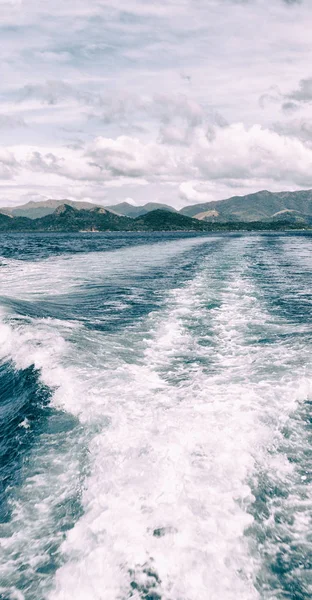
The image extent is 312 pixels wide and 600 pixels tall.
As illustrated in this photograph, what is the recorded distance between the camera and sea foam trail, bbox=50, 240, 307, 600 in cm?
575

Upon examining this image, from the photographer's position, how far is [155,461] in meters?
8.32

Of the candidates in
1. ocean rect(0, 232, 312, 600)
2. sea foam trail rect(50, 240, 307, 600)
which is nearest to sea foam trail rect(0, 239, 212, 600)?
ocean rect(0, 232, 312, 600)

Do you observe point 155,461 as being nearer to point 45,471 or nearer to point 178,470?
point 178,470

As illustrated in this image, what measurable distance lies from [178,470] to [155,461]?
1.97ft

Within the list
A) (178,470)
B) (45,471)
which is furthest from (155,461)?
(45,471)

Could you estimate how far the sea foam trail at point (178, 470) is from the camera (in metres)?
5.75

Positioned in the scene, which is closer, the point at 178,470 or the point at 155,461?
the point at 178,470

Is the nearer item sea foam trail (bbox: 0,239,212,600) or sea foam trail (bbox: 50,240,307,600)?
sea foam trail (bbox: 50,240,307,600)

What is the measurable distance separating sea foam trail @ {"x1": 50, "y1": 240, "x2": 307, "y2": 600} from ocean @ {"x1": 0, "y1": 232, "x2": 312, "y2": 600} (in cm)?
3

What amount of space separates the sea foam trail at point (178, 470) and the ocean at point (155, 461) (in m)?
0.03

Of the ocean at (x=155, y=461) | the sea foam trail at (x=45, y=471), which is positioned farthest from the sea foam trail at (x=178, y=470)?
the sea foam trail at (x=45, y=471)

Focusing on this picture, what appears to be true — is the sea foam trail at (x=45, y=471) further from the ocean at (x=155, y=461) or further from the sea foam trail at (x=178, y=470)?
the sea foam trail at (x=178, y=470)

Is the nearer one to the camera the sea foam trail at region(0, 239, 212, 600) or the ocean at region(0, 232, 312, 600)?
the ocean at region(0, 232, 312, 600)

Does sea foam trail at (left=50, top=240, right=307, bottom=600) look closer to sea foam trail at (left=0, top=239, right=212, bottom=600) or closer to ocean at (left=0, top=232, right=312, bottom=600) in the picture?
ocean at (left=0, top=232, right=312, bottom=600)
